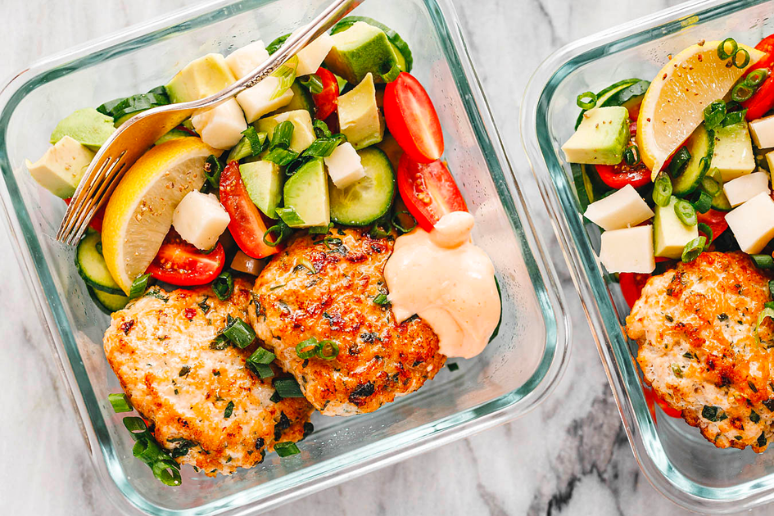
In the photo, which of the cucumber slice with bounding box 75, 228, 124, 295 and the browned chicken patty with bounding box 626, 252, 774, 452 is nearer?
the browned chicken patty with bounding box 626, 252, 774, 452

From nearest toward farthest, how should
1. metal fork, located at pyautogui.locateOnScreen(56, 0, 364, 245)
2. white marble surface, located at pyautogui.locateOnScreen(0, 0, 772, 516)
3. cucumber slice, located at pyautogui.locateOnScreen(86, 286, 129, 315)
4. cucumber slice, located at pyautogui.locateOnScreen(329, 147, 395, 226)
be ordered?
metal fork, located at pyautogui.locateOnScreen(56, 0, 364, 245), cucumber slice, located at pyautogui.locateOnScreen(329, 147, 395, 226), cucumber slice, located at pyautogui.locateOnScreen(86, 286, 129, 315), white marble surface, located at pyautogui.locateOnScreen(0, 0, 772, 516)

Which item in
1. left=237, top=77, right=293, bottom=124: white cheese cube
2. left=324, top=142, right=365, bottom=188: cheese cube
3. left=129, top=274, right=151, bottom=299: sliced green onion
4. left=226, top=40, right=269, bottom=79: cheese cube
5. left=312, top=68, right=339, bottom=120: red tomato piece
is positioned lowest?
left=129, top=274, right=151, bottom=299: sliced green onion

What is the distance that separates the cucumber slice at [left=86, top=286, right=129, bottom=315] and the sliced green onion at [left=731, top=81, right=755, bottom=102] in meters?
2.12

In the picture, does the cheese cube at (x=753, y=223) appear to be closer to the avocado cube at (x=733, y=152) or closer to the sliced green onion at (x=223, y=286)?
the avocado cube at (x=733, y=152)

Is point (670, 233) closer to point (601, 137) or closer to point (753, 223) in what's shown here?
point (753, 223)

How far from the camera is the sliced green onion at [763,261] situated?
1844 mm

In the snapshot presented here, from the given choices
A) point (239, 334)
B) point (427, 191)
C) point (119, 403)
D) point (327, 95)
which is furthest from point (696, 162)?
point (119, 403)

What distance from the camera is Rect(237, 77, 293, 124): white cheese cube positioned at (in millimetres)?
1904

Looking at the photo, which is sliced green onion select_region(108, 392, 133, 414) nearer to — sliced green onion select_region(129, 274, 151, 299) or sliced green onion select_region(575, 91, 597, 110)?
sliced green onion select_region(129, 274, 151, 299)

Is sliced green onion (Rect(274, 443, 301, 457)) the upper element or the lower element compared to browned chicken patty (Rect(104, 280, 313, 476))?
lower

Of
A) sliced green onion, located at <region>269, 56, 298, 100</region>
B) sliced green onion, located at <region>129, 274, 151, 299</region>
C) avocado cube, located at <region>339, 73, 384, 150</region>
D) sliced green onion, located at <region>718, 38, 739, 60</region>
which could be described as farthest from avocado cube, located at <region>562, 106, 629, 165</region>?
sliced green onion, located at <region>129, 274, 151, 299</region>

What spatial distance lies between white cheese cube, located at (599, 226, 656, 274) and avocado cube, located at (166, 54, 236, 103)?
4.37 feet

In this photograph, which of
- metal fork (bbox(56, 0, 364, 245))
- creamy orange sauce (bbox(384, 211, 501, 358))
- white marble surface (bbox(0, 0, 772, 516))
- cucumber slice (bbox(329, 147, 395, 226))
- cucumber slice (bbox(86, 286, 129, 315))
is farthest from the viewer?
white marble surface (bbox(0, 0, 772, 516))

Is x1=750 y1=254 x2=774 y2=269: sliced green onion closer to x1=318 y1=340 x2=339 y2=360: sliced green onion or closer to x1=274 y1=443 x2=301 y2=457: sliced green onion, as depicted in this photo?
x1=318 y1=340 x2=339 y2=360: sliced green onion
